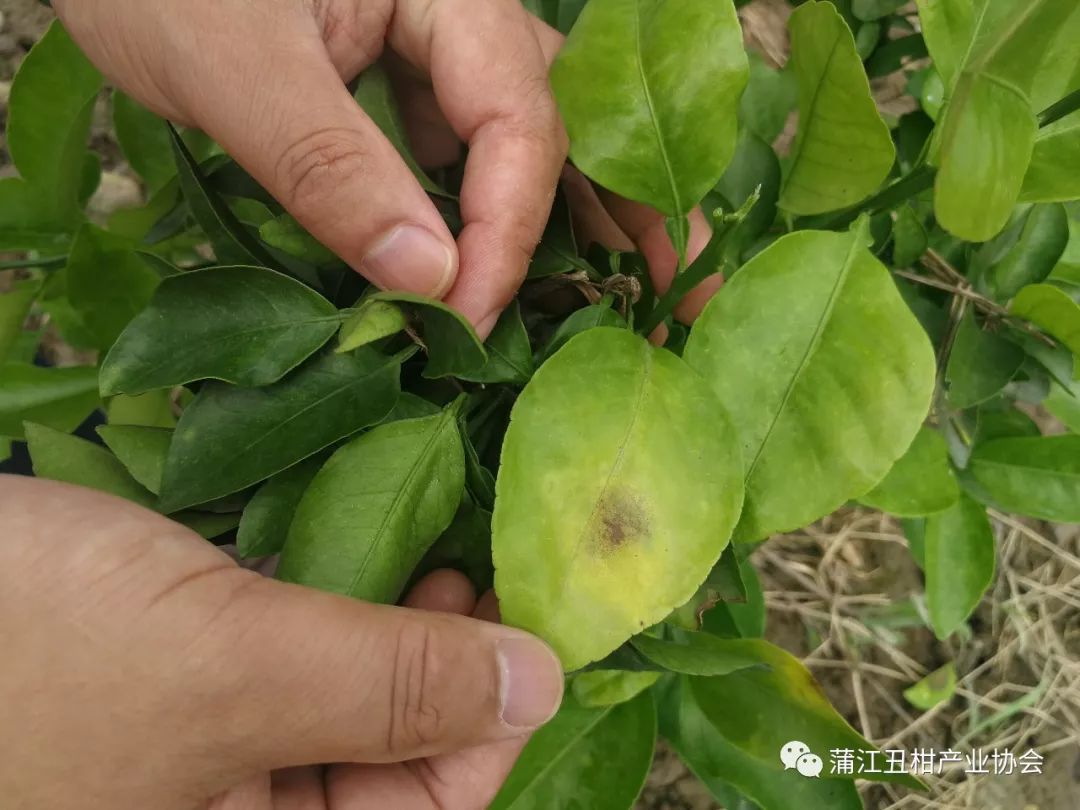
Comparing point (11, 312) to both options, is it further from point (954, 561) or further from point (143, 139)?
point (954, 561)

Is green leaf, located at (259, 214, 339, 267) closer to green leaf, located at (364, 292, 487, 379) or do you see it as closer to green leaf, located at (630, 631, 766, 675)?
green leaf, located at (364, 292, 487, 379)

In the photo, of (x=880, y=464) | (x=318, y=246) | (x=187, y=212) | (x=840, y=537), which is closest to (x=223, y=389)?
(x=318, y=246)

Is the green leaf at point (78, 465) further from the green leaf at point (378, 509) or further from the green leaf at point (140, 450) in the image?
the green leaf at point (378, 509)

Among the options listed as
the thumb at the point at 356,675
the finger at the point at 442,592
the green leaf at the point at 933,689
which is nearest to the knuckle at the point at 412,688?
the thumb at the point at 356,675

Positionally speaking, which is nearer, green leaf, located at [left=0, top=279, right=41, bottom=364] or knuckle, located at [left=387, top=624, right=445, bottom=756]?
knuckle, located at [left=387, top=624, right=445, bottom=756]

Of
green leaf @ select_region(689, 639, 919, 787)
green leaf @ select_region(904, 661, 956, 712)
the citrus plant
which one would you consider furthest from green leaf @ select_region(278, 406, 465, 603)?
green leaf @ select_region(904, 661, 956, 712)

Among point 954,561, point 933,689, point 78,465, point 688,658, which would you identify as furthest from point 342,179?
point 933,689
